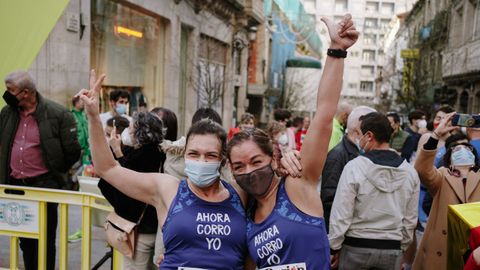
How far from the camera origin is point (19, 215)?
4480 mm

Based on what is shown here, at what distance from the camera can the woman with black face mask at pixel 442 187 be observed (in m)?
3.80

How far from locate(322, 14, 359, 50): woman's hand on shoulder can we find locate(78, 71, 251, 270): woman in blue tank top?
87cm

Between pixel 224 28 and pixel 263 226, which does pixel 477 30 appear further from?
pixel 263 226

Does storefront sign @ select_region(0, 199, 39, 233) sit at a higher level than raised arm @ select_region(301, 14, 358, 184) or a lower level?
lower

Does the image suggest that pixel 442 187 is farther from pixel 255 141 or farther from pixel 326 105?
pixel 255 141

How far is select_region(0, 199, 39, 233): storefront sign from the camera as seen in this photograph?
14.6 feet

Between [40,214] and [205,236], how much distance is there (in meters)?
2.57

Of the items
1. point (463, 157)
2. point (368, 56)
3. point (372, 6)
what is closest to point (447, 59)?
point (463, 157)

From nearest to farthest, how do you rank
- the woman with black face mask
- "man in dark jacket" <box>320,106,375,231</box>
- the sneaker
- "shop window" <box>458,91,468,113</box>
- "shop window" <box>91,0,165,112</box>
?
the woman with black face mask → "man in dark jacket" <box>320,106,375,231</box> → the sneaker → "shop window" <box>91,0,165,112</box> → "shop window" <box>458,91,468,113</box>

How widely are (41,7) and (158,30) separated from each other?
13.1 metres

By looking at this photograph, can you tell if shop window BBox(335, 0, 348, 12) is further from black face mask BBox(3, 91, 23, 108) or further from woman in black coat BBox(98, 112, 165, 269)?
woman in black coat BBox(98, 112, 165, 269)

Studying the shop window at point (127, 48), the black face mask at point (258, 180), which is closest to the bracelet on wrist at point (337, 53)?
the black face mask at point (258, 180)

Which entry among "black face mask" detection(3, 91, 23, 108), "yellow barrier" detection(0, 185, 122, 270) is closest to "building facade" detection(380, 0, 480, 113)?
"yellow barrier" detection(0, 185, 122, 270)

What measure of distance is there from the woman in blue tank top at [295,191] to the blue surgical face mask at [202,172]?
0.54 ft
